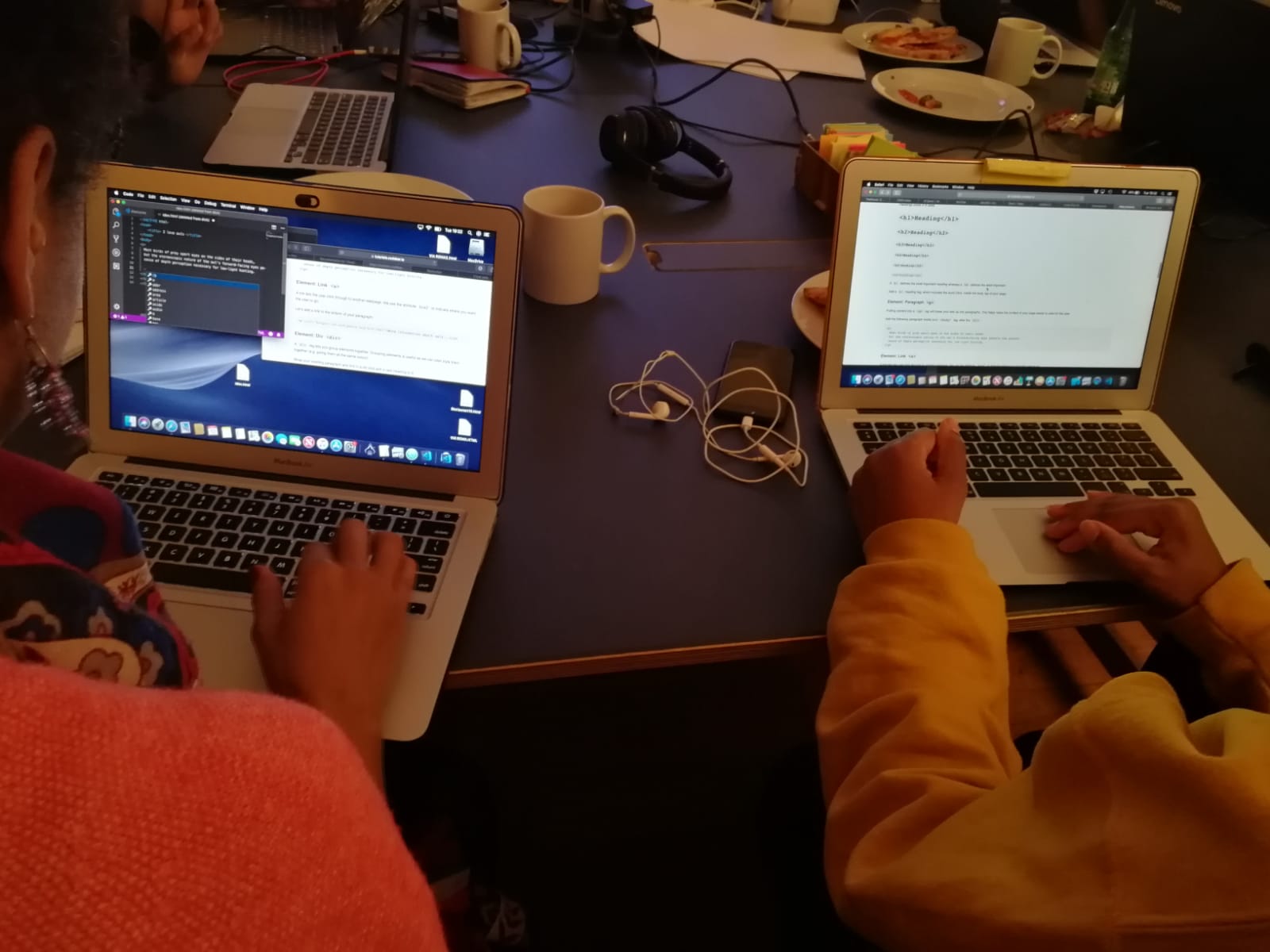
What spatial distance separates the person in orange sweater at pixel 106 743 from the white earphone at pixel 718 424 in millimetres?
444

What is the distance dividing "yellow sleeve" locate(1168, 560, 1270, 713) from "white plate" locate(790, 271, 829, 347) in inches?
18.8

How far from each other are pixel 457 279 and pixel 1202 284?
3.58 feet

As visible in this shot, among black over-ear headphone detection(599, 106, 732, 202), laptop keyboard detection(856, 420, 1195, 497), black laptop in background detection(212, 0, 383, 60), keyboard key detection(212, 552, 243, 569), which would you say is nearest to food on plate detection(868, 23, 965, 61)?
black over-ear headphone detection(599, 106, 732, 202)

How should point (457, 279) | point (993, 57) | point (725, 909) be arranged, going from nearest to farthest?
point (457, 279)
point (725, 909)
point (993, 57)

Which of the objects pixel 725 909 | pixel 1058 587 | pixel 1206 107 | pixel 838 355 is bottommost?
pixel 725 909

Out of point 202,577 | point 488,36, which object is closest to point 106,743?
point 202,577

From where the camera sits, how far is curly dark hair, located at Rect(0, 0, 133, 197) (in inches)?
17.6

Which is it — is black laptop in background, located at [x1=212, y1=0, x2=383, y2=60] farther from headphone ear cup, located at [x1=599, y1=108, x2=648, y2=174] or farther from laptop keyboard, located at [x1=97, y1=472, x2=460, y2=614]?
laptop keyboard, located at [x1=97, y1=472, x2=460, y2=614]

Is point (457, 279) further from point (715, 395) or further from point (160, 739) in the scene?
point (160, 739)

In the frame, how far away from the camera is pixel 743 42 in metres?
2.11

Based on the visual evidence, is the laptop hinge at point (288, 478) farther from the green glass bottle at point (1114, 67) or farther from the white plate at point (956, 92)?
the green glass bottle at point (1114, 67)

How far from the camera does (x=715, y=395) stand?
3.46 ft

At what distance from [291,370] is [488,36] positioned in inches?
45.2

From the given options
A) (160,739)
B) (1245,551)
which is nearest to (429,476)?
(160,739)
